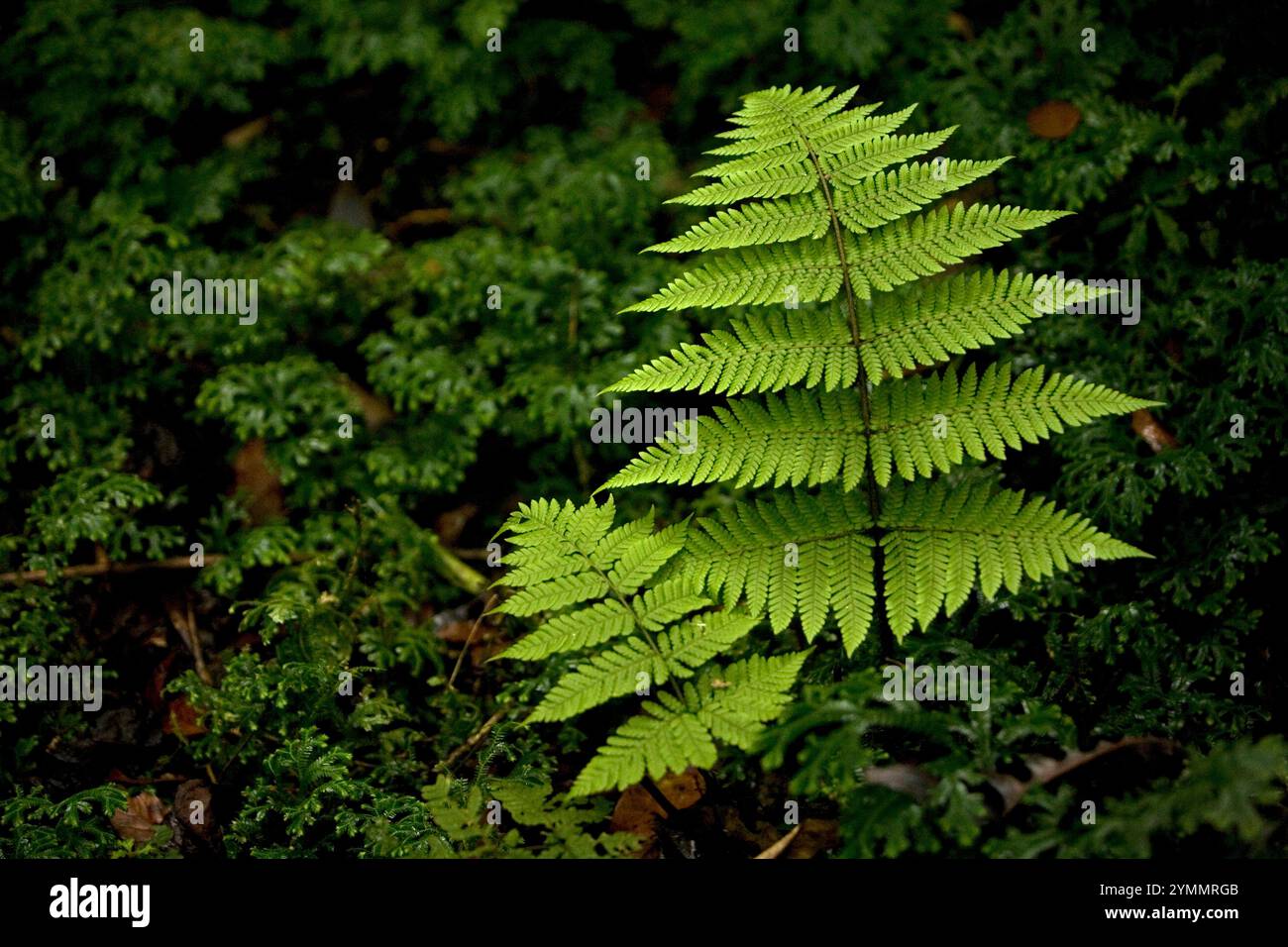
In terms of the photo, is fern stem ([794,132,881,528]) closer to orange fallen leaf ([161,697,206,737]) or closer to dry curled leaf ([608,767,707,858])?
dry curled leaf ([608,767,707,858])

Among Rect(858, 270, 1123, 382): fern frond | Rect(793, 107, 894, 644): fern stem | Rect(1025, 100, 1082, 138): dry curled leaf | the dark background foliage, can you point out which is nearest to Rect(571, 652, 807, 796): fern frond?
the dark background foliage

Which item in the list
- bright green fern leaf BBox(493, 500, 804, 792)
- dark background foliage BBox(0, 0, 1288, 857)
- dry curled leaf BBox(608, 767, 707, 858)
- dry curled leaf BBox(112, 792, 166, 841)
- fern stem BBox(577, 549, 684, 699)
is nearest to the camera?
bright green fern leaf BBox(493, 500, 804, 792)

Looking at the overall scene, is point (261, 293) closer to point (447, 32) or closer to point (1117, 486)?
point (447, 32)

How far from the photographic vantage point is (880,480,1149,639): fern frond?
2416 millimetres

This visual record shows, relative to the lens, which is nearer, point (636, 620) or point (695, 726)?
point (695, 726)

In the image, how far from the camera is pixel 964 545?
2.53 meters

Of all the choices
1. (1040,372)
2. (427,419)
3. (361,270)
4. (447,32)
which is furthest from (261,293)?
(1040,372)

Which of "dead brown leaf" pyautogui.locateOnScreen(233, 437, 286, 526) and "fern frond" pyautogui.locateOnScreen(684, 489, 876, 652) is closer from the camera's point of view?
"fern frond" pyautogui.locateOnScreen(684, 489, 876, 652)

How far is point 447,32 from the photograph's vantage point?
5098mm

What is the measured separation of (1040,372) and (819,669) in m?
1.12

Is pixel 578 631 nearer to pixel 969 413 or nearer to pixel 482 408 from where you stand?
pixel 969 413

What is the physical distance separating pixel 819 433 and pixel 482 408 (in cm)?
167

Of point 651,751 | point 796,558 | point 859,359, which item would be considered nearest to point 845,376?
point 859,359

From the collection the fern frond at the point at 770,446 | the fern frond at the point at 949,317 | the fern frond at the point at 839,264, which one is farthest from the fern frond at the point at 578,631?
the fern frond at the point at 949,317
